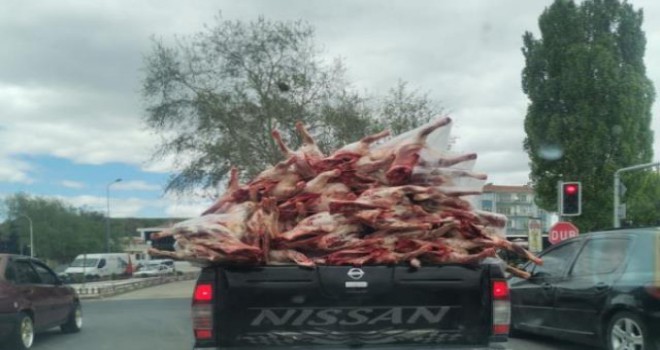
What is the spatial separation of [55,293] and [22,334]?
1.80 metres

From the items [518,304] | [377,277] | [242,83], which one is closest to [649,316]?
[518,304]

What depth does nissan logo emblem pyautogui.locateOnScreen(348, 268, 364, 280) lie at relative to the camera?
493 centimetres

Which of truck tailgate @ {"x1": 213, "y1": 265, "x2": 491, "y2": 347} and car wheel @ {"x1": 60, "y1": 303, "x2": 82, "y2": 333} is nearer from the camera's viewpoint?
truck tailgate @ {"x1": 213, "y1": 265, "x2": 491, "y2": 347}

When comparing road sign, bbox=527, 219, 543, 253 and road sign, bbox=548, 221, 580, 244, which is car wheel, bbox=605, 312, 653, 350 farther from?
road sign, bbox=527, 219, 543, 253

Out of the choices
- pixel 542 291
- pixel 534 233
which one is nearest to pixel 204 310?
pixel 542 291

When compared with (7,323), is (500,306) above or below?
above

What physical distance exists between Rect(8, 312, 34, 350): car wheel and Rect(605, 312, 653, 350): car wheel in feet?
24.1

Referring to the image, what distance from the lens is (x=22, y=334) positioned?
10227 millimetres

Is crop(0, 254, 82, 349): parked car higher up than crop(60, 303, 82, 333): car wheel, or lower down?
higher up

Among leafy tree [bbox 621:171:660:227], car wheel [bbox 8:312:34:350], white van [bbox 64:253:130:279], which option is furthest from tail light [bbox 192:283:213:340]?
white van [bbox 64:253:130:279]

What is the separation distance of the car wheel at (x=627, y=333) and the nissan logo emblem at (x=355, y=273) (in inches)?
154

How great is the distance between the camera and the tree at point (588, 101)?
3238cm

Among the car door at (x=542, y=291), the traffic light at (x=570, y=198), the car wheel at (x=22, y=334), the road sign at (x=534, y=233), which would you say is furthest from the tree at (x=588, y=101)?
the car wheel at (x=22, y=334)

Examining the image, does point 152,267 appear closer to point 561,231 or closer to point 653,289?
point 561,231
